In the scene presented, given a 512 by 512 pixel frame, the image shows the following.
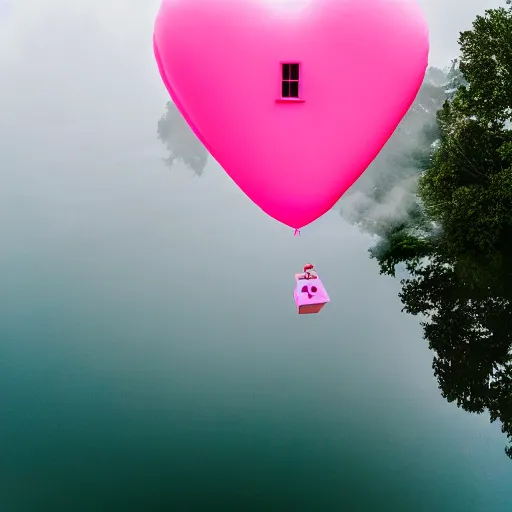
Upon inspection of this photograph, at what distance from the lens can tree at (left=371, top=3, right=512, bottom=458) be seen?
14344mm

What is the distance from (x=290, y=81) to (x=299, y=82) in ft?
0.30

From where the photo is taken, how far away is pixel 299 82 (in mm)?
6680

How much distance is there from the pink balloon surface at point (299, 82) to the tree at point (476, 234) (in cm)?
820

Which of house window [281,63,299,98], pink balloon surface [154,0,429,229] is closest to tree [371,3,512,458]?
pink balloon surface [154,0,429,229]

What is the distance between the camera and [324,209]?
7.45 m

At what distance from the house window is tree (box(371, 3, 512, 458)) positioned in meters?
9.02

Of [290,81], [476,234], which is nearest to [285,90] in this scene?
[290,81]

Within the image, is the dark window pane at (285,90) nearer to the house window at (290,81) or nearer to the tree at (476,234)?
the house window at (290,81)

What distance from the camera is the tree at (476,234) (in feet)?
47.1

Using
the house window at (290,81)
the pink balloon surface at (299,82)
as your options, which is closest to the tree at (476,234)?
the pink balloon surface at (299,82)

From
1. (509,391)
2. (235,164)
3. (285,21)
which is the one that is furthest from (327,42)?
(509,391)

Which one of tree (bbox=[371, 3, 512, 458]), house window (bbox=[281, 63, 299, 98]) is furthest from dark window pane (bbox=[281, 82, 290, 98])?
tree (bbox=[371, 3, 512, 458])

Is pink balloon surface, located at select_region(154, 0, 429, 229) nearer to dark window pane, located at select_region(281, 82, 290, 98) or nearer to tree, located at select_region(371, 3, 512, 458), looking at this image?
dark window pane, located at select_region(281, 82, 290, 98)

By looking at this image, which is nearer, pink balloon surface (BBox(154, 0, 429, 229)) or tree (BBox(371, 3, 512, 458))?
pink balloon surface (BBox(154, 0, 429, 229))
